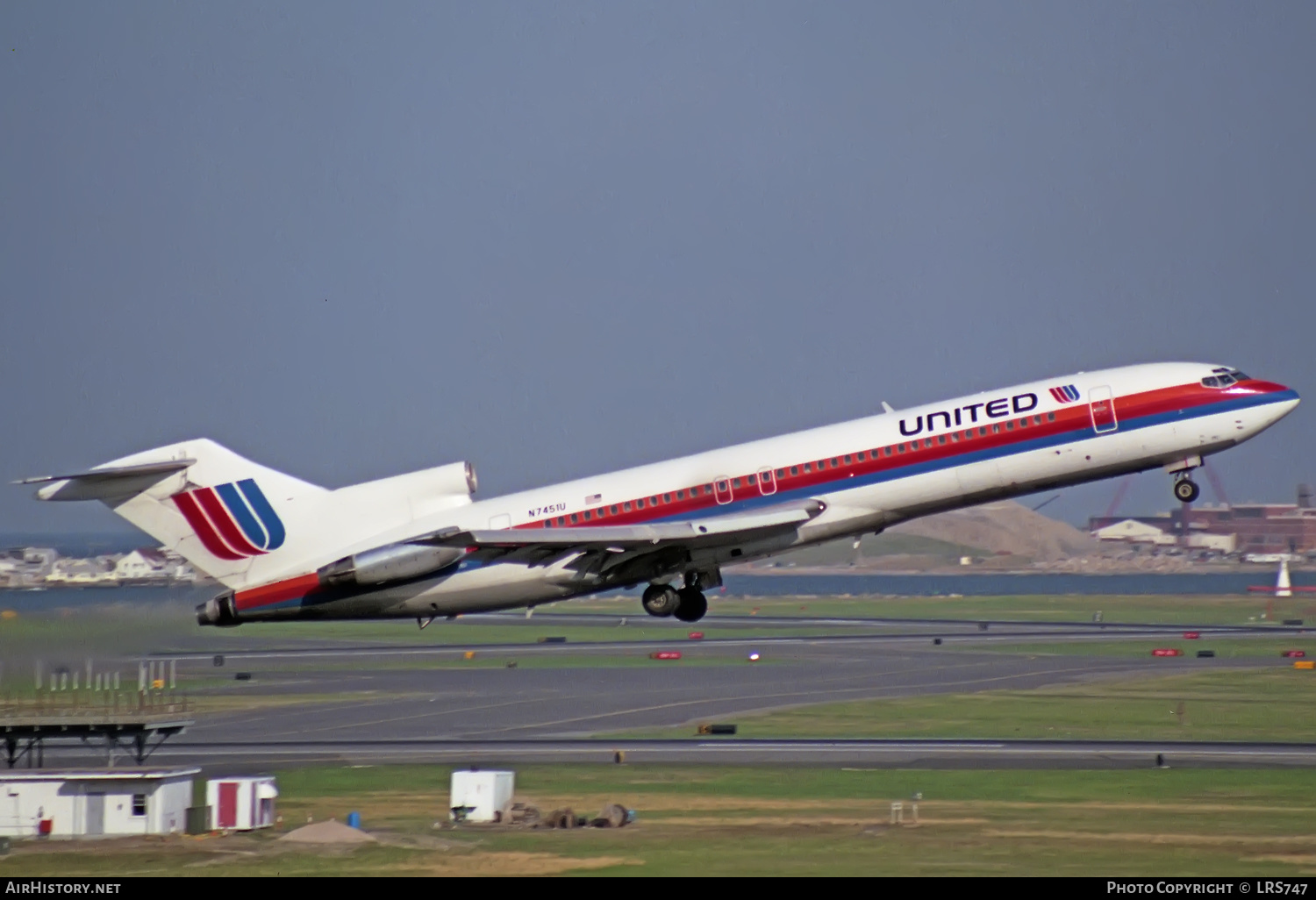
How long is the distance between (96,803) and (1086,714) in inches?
1741

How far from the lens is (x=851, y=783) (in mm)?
60562

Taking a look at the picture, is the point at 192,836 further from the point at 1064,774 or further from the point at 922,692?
the point at 922,692

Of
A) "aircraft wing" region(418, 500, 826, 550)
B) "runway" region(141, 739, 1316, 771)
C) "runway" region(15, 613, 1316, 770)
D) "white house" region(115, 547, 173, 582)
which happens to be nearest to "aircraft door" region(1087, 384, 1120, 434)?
"aircraft wing" region(418, 500, 826, 550)

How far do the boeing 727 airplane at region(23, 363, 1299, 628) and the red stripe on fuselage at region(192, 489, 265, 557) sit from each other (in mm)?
53

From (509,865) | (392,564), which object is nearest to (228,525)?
(392,564)

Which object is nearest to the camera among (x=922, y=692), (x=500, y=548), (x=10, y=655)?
(x=500, y=548)

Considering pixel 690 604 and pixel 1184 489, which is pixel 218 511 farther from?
pixel 1184 489

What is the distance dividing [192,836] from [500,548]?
1691cm

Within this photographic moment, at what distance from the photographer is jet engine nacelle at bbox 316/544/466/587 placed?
46.1 metres

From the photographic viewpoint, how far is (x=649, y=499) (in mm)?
46656

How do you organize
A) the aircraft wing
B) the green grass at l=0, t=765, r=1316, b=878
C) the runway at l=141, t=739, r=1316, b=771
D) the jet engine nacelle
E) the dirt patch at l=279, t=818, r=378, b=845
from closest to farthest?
the aircraft wing → the jet engine nacelle → the green grass at l=0, t=765, r=1316, b=878 → the dirt patch at l=279, t=818, r=378, b=845 → the runway at l=141, t=739, r=1316, b=771

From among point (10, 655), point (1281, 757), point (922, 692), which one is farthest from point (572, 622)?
point (10, 655)

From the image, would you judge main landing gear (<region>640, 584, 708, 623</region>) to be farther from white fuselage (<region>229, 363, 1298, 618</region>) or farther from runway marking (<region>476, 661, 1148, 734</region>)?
runway marking (<region>476, 661, 1148, 734</region>)

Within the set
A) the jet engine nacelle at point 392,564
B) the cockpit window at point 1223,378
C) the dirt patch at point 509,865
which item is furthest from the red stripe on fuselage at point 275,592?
the cockpit window at point 1223,378
